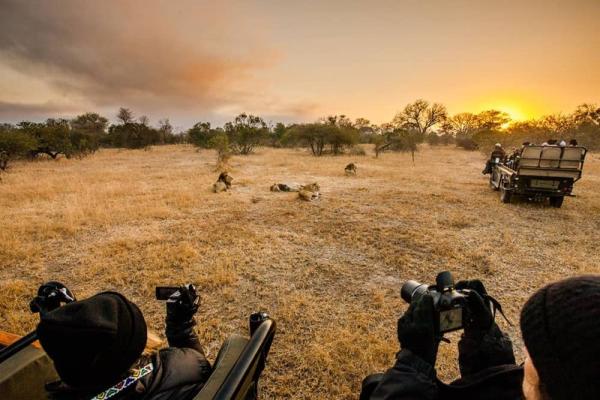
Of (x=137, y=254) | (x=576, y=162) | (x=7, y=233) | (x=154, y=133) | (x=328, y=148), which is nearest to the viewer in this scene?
(x=137, y=254)

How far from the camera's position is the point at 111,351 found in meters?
1.07

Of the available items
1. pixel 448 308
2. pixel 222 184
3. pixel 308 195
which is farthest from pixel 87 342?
pixel 222 184

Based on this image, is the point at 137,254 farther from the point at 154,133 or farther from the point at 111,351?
the point at 154,133

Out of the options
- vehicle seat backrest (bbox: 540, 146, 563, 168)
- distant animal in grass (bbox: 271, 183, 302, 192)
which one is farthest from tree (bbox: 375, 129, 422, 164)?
vehicle seat backrest (bbox: 540, 146, 563, 168)

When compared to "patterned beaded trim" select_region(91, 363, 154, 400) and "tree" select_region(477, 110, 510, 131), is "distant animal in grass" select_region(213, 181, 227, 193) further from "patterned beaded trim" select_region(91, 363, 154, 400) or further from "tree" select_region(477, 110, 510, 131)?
"tree" select_region(477, 110, 510, 131)

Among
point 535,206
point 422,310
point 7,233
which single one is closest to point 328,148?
point 535,206

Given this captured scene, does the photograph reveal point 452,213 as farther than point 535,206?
No

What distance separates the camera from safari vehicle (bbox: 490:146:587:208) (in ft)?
25.3

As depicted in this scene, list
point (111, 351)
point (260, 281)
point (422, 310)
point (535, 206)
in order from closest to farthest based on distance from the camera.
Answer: point (111, 351) → point (422, 310) → point (260, 281) → point (535, 206)

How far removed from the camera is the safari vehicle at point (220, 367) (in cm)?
121

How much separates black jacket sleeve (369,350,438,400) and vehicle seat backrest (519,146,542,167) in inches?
357

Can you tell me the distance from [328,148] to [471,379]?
32.2 m

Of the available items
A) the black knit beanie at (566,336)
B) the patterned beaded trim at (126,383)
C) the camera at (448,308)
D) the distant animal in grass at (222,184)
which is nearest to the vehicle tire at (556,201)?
the camera at (448,308)

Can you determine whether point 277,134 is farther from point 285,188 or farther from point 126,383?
point 126,383
